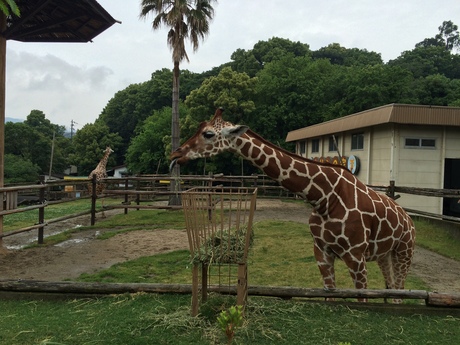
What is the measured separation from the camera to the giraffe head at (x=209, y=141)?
11.4ft

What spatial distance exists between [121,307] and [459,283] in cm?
500

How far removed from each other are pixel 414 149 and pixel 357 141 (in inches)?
114

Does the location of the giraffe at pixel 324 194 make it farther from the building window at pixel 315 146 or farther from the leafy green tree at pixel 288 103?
the leafy green tree at pixel 288 103

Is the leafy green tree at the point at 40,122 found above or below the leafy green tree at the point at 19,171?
above

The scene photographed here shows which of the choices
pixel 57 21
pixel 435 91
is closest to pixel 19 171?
pixel 57 21

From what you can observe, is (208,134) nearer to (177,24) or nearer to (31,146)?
(177,24)

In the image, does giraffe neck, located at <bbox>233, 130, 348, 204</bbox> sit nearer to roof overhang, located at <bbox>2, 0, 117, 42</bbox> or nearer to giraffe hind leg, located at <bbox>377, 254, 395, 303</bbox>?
giraffe hind leg, located at <bbox>377, 254, 395, 303</bbox>

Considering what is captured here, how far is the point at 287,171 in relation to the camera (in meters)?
3.57

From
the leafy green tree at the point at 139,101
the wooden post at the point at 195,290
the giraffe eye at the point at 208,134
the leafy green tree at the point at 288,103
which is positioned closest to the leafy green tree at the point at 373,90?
the leafy green tree at the point at 288,103

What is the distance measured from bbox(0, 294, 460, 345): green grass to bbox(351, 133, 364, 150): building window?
11.7 meters

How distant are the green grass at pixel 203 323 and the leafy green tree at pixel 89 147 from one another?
121 ft

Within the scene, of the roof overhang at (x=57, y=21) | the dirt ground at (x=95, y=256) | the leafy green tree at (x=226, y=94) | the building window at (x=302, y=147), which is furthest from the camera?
the leafy green tree at (x=226, y=94)

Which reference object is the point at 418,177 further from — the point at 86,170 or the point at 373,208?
the point at 86,170

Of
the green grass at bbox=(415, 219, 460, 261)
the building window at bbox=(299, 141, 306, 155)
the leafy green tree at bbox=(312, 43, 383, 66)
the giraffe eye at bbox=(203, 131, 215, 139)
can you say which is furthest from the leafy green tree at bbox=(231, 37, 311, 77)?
the giraffe eye at bbox=(203, 131, 215, 139)
